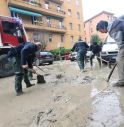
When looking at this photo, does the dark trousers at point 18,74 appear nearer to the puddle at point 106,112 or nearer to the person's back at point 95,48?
the puddle at point 106,112

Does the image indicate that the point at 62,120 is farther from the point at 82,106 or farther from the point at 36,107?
the point at 36,107

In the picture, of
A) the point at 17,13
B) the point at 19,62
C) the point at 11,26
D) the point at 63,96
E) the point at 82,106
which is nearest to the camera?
the point at 82,106

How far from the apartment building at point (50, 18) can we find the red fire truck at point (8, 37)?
66.9 ft

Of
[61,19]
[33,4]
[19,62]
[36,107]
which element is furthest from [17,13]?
[36,107]

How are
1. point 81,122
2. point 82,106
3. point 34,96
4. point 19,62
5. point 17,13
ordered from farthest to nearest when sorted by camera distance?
point 17,13 < point 19,62 < point 34,96 < point 82,106 < point 81,122

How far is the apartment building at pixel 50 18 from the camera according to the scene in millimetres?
38219

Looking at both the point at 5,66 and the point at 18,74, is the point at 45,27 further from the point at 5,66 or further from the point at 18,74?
the point at 18,74

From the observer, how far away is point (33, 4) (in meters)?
41.5

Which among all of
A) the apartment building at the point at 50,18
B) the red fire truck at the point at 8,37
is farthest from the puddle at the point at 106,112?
the apartment building at the point at 50,18

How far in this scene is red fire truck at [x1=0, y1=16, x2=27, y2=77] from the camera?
14531 mm

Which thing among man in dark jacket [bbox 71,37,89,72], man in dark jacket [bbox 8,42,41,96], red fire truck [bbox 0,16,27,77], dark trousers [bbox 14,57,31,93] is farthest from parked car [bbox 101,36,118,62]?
dark trousers [bbox 14,57,31,93]

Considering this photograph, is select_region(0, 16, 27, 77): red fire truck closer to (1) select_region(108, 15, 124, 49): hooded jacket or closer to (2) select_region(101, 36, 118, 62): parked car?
(2) select_region(101, 36, 118, 62): parked car

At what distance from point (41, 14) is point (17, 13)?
610cm

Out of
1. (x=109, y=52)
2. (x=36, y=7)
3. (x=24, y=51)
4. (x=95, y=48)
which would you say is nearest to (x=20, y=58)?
(x=24, y=51)
